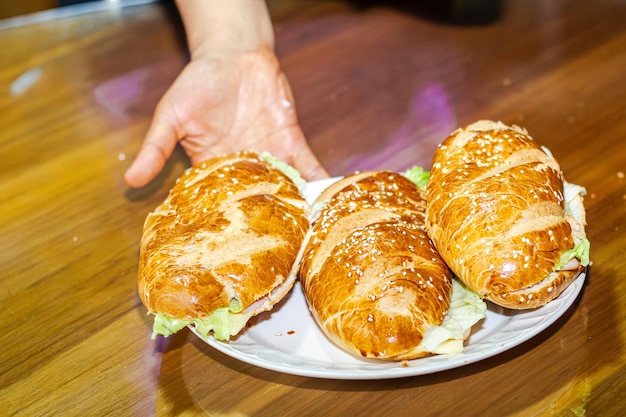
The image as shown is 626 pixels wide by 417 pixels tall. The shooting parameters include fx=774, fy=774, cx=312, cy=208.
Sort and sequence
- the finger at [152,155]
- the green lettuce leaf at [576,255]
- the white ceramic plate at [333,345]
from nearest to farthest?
the white ceramic plate at [333,345] → the green lettuce leaf at [576,255] → the finger at [152,155]

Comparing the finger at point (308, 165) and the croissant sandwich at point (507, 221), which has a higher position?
the croissant sandwich at point (507, 221)

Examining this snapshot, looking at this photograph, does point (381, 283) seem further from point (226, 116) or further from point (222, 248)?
point (226, 116)

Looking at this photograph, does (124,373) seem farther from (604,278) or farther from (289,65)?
(289,65)

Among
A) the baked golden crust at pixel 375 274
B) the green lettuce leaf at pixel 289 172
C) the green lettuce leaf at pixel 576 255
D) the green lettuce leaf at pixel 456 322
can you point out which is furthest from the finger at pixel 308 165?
the green lettuce leaf at pixel 576 255

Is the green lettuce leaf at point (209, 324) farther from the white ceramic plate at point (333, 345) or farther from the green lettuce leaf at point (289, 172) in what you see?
the green lettuce leaf at point (289, 172)

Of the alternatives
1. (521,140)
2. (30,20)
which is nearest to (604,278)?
(521,140)

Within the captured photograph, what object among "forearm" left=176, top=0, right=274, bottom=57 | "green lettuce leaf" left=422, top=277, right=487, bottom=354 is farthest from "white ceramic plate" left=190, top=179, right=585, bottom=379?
"forearm" left=176, top=0, right=274, bottom=57

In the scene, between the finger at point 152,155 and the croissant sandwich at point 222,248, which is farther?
the finger at point 152,155

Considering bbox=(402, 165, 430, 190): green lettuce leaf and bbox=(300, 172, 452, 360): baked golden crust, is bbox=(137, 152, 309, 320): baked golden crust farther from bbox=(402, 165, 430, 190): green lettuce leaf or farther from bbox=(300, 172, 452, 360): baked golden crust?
bbox=(402, 165, 430, 190): green lettuce leaf
